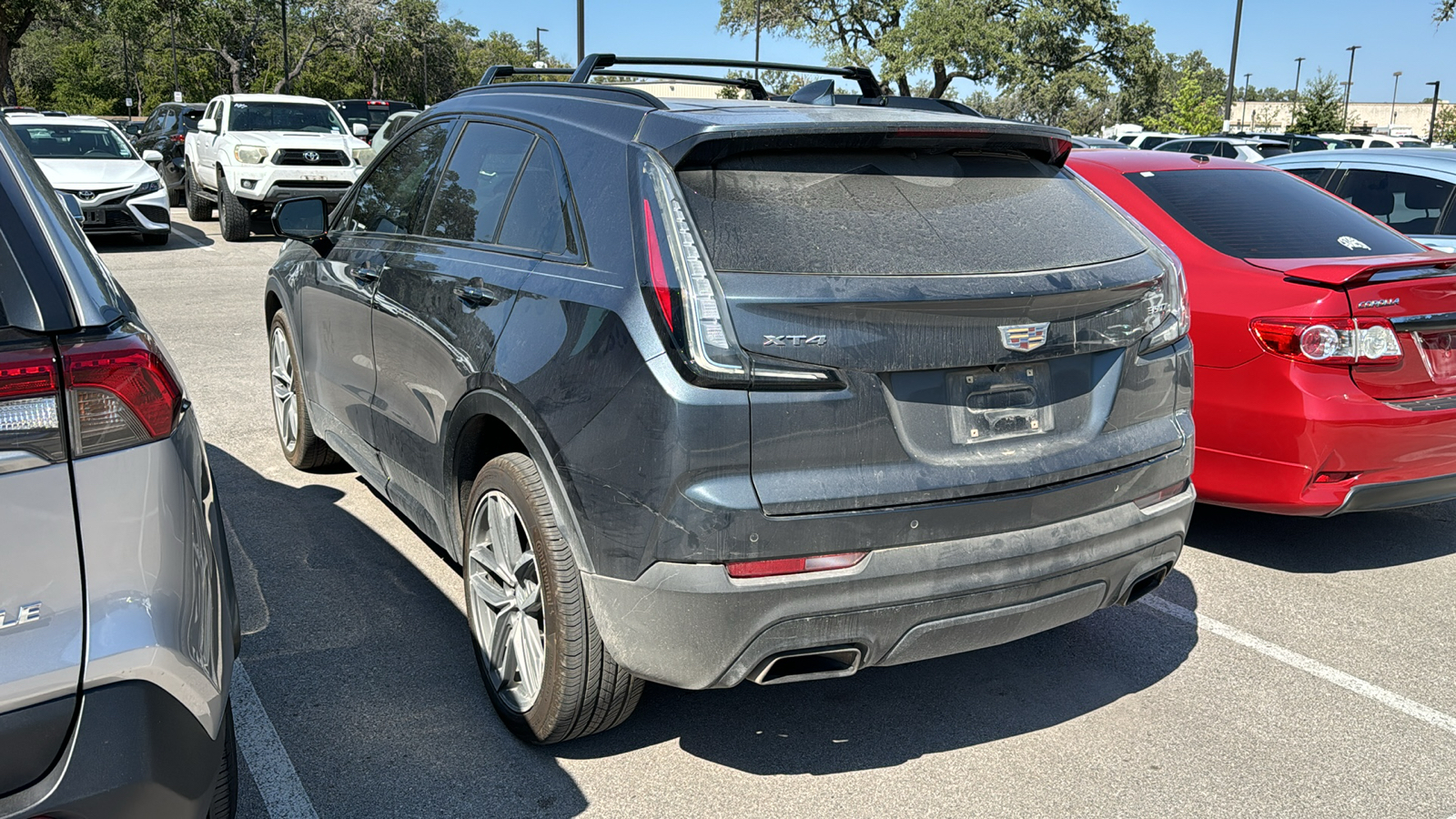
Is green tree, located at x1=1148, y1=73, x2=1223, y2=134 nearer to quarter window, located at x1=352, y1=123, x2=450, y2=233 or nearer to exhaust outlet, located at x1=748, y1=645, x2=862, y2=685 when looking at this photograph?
quarter window, located at x1=352, y1=123, x2=450, y2=233

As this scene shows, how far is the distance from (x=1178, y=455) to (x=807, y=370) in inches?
50.0

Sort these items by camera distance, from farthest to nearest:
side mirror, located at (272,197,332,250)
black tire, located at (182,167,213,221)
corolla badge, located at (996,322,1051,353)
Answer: black tire, located at (182,167,213,221)
side mirror, located at (272,197,332,250)
corolla badge, located at (996,322,1051,353)

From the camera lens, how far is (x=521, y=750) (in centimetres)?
323

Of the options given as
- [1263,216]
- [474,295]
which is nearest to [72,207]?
[474,295]

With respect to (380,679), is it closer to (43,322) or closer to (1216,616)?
(43,322)

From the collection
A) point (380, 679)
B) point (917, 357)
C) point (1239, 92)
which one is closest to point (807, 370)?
point (917, 357)

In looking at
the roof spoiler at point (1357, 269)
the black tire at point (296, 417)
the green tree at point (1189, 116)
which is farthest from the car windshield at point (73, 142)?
the green tree at point (1189, 116)

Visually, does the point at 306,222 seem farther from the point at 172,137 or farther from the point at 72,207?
the point at 172,137

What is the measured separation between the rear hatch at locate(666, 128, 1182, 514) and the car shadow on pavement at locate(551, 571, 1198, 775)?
3.00 ft

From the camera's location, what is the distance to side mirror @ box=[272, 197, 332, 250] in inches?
186

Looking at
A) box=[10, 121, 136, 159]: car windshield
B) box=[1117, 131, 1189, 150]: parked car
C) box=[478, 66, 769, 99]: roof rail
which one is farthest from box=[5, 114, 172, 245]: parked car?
box=[1117, 131, 1189, 150]: parked car

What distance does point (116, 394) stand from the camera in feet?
6.65

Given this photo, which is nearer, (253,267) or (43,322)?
(43,322)

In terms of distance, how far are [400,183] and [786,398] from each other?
232 centimetres
